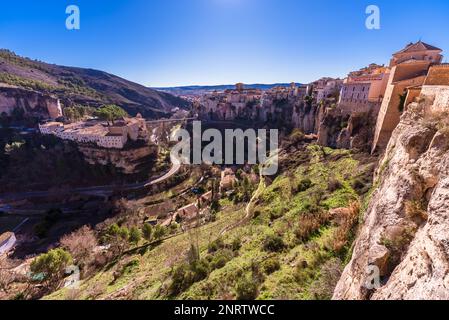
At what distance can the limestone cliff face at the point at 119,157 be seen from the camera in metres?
53.4

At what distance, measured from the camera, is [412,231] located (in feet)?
22.0

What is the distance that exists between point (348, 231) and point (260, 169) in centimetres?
2814

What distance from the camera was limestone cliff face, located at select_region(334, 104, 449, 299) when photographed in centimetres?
519

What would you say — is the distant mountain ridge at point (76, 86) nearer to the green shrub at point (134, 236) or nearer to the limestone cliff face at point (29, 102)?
the limestone cliff face at point (29, 102)

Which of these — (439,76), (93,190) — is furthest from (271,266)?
(93,190)

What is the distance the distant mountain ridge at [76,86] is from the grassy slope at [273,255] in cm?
9382

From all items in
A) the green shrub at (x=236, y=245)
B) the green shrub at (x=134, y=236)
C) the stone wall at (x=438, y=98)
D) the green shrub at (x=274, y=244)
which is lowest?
the green shrub at (x=134, y=236)

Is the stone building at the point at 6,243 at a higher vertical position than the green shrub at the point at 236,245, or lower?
A: lower

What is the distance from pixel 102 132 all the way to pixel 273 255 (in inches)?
2274

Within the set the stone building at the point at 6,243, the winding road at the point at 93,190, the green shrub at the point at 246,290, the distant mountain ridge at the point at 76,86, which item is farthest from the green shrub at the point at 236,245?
the distant mountain ridge at the point at 76,86

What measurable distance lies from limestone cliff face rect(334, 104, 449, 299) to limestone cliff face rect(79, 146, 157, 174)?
5279 cm

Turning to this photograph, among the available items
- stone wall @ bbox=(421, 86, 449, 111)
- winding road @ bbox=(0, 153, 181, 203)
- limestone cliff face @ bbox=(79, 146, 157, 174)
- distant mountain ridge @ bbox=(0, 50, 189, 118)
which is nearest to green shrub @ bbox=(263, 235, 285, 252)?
stone wall @ bbox=(421, 86, 449, 111)
